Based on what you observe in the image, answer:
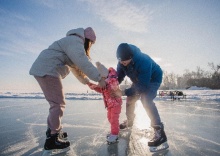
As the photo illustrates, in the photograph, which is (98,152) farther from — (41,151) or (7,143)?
(7,143)

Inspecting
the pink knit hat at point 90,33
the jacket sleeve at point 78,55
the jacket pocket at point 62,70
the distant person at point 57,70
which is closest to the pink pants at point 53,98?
the distant person at point 57,70

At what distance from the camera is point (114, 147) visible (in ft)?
8.39

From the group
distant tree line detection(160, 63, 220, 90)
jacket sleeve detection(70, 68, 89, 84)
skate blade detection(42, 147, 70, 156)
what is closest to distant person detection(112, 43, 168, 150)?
jacket sleeve detection(70, 68, 89, 84)

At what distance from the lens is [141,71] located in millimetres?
2914

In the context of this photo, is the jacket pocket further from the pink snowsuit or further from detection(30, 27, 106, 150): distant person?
the pink snowsuit

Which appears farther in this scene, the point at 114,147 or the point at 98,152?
the point at 114,147

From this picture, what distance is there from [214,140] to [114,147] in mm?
1485

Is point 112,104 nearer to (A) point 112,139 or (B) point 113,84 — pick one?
(B) point 113,84

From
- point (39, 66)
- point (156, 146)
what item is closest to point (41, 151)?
point (39, 66)

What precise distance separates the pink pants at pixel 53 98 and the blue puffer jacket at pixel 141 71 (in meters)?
0.98

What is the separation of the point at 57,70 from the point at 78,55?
15.0 inches

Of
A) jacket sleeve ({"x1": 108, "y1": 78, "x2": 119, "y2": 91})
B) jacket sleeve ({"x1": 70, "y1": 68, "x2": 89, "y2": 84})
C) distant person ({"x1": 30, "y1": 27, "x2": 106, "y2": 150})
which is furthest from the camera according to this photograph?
jacket sleeve ({"x1": 70, "y1": 68, "x2": 89, "y2": 84})

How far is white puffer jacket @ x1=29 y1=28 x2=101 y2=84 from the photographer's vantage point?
2621mm

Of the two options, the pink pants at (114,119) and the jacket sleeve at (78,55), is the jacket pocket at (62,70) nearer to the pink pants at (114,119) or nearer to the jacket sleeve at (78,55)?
the jacket sleeve at (78,55)
